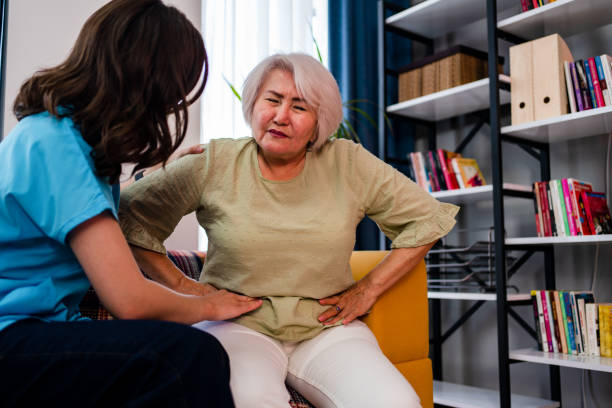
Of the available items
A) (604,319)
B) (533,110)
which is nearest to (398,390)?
(604,319)

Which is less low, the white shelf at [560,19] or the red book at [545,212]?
the white shelf at [560,19]

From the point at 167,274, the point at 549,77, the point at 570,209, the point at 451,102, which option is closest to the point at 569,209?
the point at 570,209

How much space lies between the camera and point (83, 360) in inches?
27.3

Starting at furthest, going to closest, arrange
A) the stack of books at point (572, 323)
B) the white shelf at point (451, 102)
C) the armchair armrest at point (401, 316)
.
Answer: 1. the white shelf at point (451, 102)
2. the stack of books at point (572, 323)
3. the armchair armrest at point (401, 316)

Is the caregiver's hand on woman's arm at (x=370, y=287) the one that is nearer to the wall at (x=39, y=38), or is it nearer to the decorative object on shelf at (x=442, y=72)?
the wall at (x=39, y=38)

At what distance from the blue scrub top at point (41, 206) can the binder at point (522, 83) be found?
176 cm

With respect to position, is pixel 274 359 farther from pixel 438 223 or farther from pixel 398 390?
pixel 438 223

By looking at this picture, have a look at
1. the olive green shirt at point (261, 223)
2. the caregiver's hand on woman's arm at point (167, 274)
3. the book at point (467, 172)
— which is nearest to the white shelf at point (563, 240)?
the book at point (467, 172)

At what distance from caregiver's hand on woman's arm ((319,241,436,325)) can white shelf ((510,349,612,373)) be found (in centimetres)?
80

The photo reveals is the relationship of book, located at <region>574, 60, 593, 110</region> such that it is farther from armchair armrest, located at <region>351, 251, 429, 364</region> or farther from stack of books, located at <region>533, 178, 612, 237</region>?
armchair armrest, located at <region>351, 251, 429, 364</region>

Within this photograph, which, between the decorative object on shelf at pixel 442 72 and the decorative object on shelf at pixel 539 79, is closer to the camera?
the decorative object on shelf at pixel 539 79

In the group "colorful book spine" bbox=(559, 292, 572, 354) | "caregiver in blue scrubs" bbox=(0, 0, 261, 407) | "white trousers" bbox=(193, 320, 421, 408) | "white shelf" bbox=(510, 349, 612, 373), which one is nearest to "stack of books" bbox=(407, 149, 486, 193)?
"colorful book spine" bbox=(559, 292, 572, 354)

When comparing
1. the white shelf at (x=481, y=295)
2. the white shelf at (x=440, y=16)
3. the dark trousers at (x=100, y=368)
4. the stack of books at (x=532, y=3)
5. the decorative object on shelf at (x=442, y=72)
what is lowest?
the white shelf at (x=481, y=295)

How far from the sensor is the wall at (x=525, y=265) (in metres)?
2.17
